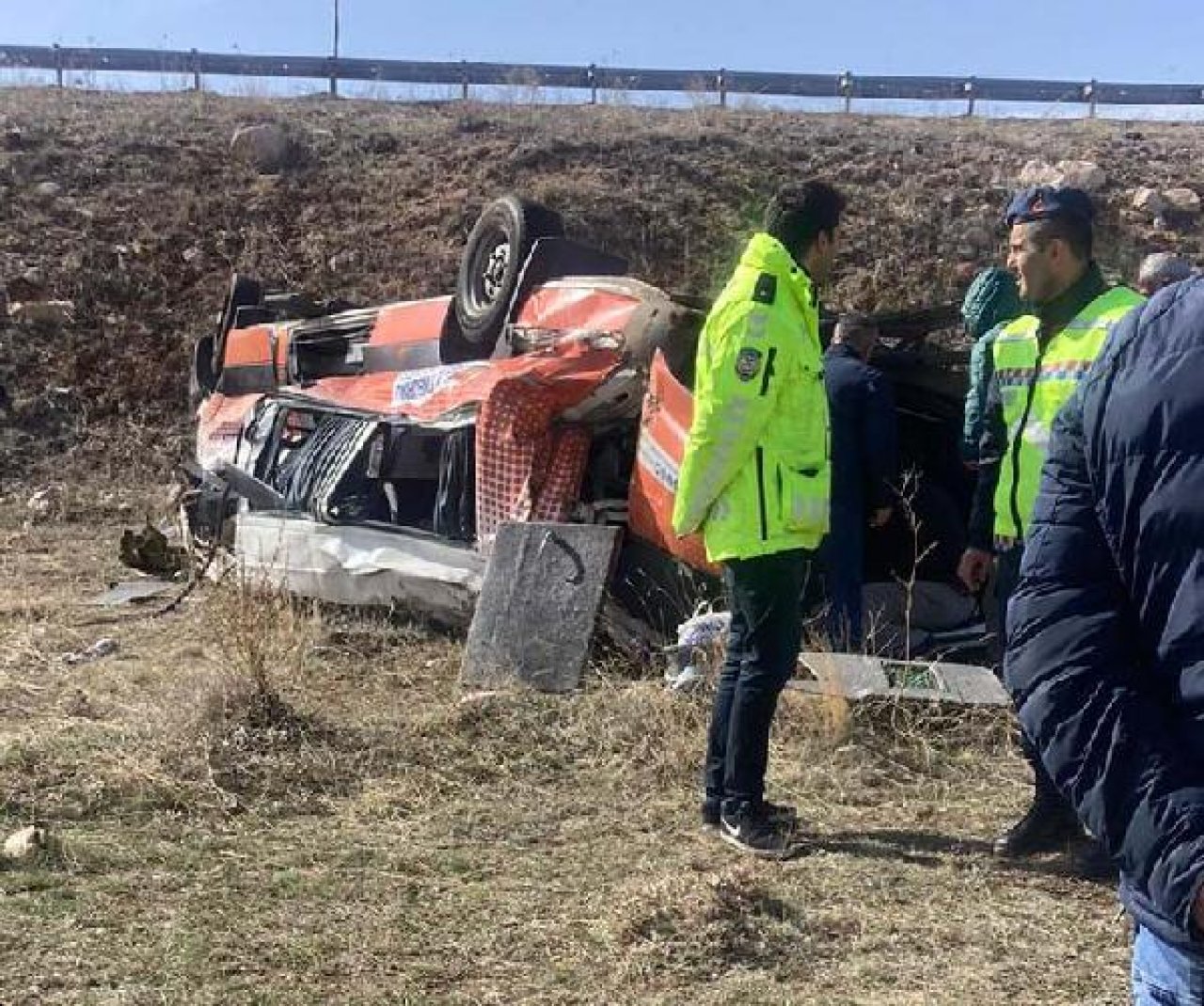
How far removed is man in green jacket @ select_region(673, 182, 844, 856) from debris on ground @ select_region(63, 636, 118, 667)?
339 cm

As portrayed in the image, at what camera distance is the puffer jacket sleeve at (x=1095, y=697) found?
1.53 metres

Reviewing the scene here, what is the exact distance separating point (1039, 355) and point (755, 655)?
1151 millimetres

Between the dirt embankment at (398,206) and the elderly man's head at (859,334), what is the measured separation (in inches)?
273

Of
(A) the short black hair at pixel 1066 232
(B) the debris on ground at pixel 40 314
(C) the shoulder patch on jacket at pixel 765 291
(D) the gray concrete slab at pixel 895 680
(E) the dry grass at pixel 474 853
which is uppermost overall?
(A) the short black hair at pixel 1066 232

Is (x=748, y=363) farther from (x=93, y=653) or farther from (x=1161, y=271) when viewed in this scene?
(x=93, y=653)

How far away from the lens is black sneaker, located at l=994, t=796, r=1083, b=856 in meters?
4.15

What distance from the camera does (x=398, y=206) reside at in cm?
1529

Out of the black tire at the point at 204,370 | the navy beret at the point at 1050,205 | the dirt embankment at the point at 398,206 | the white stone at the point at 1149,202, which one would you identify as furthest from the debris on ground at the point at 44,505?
the white stone at the point at 1149,202

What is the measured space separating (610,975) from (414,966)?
1.52 feet

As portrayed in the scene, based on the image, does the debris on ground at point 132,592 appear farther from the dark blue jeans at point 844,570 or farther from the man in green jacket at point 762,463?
the man in green jacket at point 762,463

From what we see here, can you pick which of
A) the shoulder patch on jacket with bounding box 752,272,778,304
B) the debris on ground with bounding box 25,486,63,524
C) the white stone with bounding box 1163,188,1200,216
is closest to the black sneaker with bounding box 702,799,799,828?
the shoulder patch on jacket with bounding box 752,272,778,304

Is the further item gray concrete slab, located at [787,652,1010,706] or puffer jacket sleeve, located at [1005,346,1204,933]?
gray concrete slab, located at [787,652,1010,706]

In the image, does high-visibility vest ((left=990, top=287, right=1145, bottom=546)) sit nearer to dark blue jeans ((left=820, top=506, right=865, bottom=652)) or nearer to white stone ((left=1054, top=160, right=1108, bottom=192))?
dark blue jeans ((left=820, top=506, right=865, bottom=652))

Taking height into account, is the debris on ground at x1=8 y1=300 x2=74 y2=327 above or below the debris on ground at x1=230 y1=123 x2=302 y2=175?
below
